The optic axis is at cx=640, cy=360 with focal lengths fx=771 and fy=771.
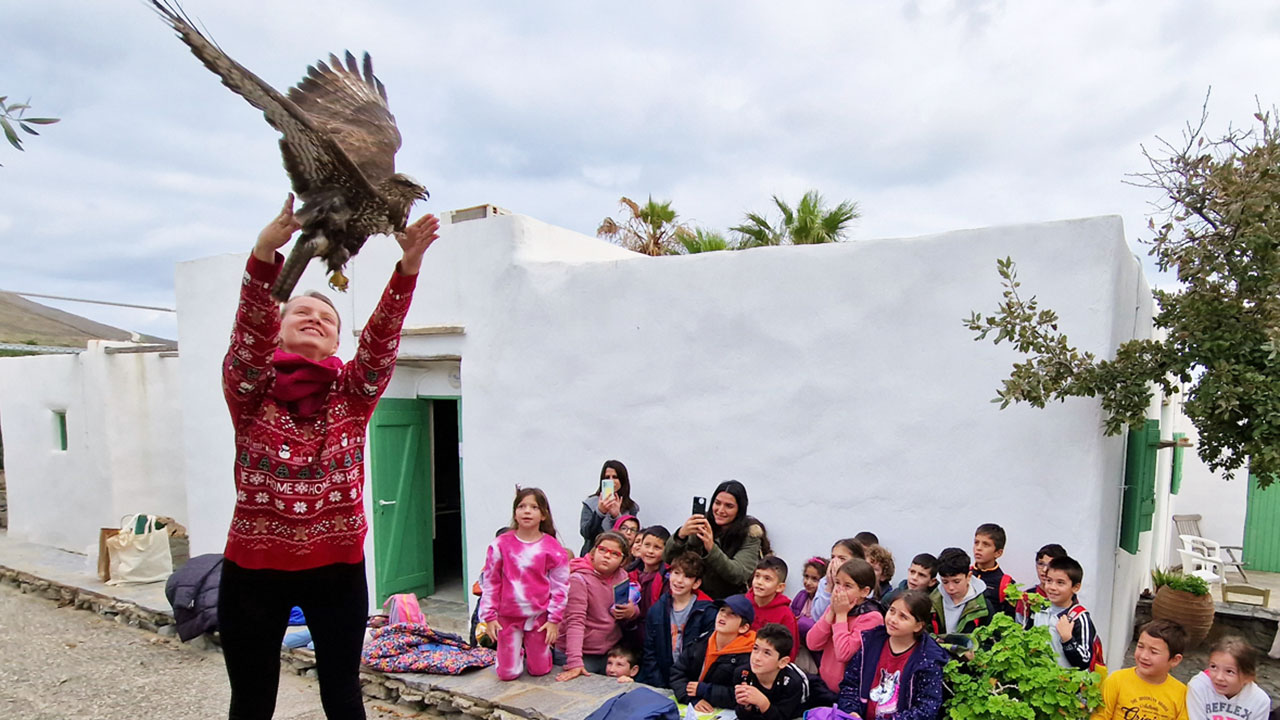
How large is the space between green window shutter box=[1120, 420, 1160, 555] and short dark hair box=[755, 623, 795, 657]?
230 centimetres

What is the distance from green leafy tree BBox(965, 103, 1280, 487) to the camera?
3389 mm

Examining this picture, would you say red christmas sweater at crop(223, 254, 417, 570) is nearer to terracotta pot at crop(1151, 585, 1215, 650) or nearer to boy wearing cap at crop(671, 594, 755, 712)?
boy wearing cap at crop(671, 594, 755, 712)

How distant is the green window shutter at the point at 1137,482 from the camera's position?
4445mm

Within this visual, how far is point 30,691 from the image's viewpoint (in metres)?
5.46

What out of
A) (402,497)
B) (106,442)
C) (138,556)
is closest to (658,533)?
(402,497)

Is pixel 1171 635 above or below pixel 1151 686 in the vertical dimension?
above

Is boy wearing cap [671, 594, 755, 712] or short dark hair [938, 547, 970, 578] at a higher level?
short dark hair [938, 547, 970, 578]

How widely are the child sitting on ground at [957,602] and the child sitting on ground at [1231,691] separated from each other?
909 mm

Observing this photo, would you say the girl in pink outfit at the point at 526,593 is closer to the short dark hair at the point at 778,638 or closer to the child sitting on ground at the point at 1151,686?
the short dark hair at the point at 778,638

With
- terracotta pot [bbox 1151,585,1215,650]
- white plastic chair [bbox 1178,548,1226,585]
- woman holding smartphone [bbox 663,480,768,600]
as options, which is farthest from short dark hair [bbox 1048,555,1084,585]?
white plastic chair [bbox 1178,548,1226,585]

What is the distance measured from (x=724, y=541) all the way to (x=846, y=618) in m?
1.09

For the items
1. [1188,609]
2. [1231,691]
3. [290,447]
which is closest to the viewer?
[290,447]

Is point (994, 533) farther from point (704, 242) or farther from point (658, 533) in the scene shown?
point (704, 242)

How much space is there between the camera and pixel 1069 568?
3.71 m
